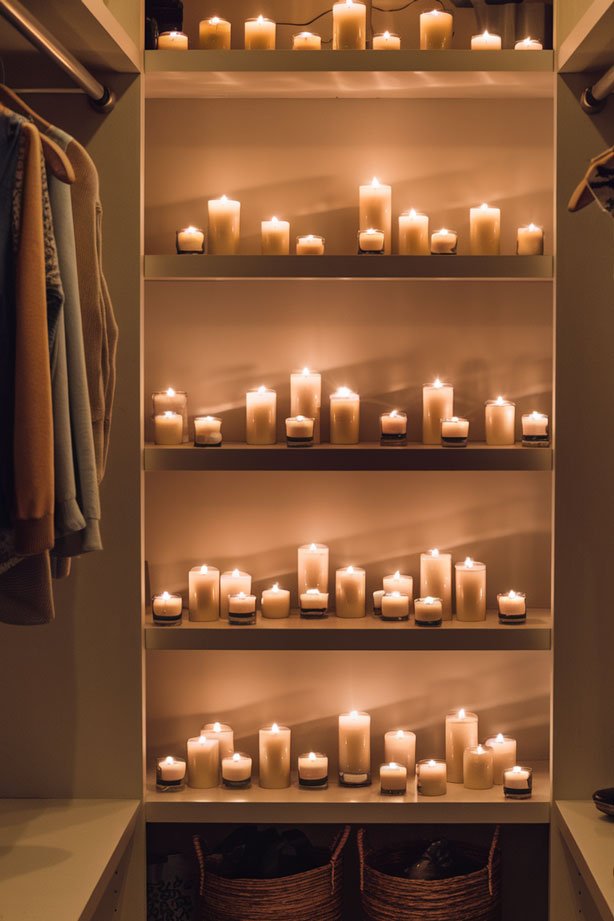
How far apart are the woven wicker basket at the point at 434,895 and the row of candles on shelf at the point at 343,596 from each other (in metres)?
0.52

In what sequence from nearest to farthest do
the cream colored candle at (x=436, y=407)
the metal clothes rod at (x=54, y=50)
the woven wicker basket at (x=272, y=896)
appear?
the metal clothes rod at (x=54, y=50) < the woven wicker basket at (x=272, y=896) < the cream colored candle at (x=436, y=407)

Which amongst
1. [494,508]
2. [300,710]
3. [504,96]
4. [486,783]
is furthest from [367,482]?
[504,96]

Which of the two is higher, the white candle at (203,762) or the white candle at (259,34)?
the white candle at (259,34)

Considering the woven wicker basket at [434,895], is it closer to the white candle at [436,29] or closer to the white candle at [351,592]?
the white candle at [351,592]

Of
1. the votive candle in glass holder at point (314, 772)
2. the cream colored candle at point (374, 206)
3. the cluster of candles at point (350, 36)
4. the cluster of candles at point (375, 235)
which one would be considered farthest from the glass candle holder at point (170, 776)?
the cluster of candles at point (350, 36)

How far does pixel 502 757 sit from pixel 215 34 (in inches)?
68.7

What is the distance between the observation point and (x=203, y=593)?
2414 millimetres

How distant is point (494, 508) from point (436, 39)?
108 cm

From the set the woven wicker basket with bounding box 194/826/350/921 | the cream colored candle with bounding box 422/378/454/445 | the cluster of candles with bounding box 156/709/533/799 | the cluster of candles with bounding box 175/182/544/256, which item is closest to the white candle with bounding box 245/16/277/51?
the cluster of candles with bounding box 175/182/544/256

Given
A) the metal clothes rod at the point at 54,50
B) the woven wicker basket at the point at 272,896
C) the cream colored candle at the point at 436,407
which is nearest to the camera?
the metal clothes rod at the point at 54,50

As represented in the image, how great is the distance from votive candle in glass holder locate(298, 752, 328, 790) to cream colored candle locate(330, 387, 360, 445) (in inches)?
28.0

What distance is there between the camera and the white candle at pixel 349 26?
234 centimetres

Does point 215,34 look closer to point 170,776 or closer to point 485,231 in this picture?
point 485,231

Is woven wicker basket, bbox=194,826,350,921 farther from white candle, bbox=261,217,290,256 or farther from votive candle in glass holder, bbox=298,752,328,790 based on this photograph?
white candle, bbox=261,217,290,256
